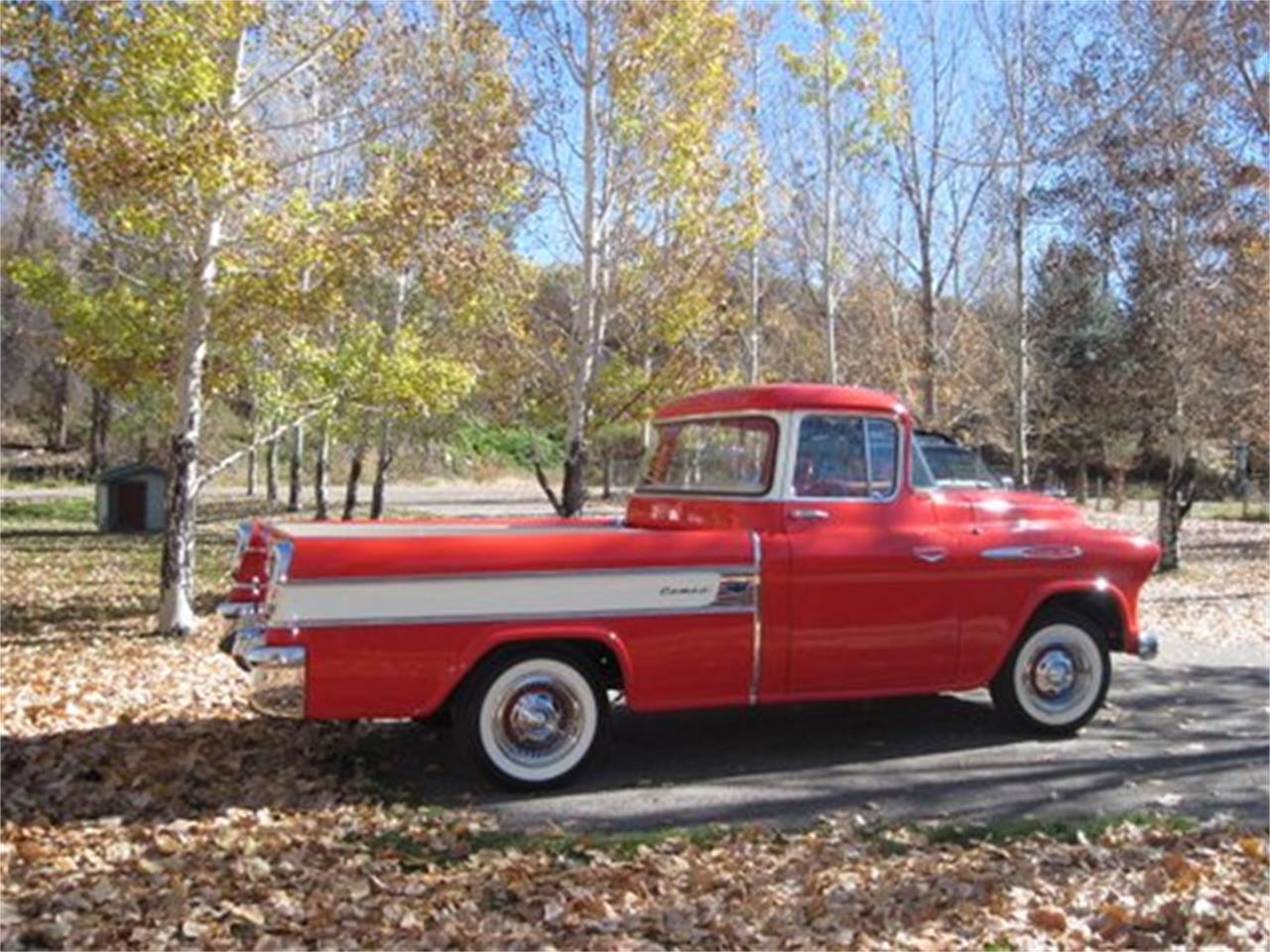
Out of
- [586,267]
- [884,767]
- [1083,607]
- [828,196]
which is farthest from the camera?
[828,196]

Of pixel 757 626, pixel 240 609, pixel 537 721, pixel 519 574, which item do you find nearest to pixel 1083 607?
pixel 757 626

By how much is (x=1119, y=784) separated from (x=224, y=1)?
8.93m

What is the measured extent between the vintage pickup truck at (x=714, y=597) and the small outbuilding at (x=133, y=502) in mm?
19779

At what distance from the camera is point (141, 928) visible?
14.1 feet

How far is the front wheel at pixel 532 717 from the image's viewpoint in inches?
244

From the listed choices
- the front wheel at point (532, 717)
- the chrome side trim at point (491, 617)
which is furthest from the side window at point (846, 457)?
the front wheel at point (532, 717)

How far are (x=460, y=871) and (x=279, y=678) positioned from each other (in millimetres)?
1444

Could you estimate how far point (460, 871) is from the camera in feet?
16.4

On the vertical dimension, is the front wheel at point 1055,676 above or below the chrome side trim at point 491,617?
below

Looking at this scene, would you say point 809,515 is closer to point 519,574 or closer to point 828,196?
point 519,574

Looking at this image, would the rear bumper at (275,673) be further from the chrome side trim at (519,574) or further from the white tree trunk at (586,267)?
the white tree trunk at (586,267)

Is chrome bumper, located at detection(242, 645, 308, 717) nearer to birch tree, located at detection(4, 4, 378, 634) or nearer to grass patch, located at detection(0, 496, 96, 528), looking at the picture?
birch tree, located at detection(4, 4, 378, 634)

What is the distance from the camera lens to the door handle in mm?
6922

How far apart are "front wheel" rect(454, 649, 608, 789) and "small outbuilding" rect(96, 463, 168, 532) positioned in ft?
70.4
